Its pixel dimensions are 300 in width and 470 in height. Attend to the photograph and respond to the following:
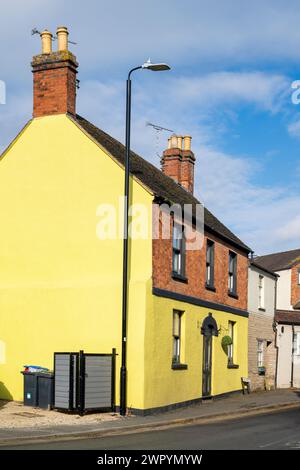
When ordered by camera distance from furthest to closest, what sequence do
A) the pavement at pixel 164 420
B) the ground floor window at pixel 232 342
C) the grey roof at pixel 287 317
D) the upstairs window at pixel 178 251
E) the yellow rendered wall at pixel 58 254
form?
the grey roof at pixel 287 317, the ground floor window at pixel 232 342, the upstairs window at pixel 178 251, the yellow rendered wall at pixel 58 254, the pavement at pixel 164 420

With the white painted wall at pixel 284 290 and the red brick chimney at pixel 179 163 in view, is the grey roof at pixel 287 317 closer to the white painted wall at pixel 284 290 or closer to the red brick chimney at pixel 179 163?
the red brick chimney at pixel 179 163

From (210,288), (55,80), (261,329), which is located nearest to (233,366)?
(210,288)

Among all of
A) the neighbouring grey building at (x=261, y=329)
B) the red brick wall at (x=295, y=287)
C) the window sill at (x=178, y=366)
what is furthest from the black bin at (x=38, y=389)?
the red brick wall at (x=295, y=287)

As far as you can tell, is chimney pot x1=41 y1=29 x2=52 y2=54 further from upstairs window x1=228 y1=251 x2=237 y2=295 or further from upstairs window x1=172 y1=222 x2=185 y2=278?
upstairs window x1=228 y1=251 x2=237 y2=295

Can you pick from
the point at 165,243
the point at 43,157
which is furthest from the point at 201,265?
the point at 43,157

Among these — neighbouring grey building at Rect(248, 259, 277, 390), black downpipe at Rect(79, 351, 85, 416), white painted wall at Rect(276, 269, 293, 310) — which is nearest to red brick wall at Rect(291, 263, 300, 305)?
white painted wall at Rect(276, 269, 293, 310)

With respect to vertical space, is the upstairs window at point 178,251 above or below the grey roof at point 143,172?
below

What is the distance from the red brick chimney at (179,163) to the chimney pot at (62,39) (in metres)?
9.32

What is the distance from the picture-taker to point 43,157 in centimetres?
2131

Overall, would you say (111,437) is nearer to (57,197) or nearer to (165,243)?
(165,243)

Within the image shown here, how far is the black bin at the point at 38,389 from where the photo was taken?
61.2ft

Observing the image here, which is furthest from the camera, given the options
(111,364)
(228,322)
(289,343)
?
(289,343)

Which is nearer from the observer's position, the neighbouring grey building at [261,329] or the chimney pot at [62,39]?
the chimney pot at [62,39]
